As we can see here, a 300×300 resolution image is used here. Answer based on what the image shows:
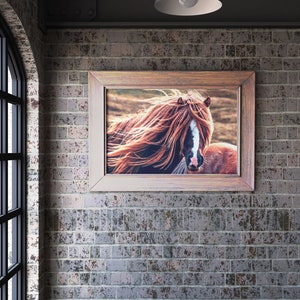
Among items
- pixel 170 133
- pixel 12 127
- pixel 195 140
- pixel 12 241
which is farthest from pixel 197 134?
pixel 12 241

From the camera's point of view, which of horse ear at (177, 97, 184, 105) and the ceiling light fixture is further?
horse ear at (177, 97, 184, 105)

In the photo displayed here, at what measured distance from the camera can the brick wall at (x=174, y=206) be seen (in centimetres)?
242

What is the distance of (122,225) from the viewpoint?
244 centimetres

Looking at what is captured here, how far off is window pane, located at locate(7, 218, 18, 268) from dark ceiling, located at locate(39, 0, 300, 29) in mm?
1211

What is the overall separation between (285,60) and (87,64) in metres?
1.24

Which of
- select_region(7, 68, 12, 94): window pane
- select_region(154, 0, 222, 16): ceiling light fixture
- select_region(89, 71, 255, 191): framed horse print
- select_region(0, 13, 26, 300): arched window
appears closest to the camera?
select_region(154, 0, 222, 16): ceiling light fixture

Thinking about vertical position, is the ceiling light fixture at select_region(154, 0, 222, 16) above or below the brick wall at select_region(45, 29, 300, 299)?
above

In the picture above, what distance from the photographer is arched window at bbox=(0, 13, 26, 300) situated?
6.68ft

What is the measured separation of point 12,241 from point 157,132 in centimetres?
106

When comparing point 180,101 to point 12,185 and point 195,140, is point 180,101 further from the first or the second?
point 12,185

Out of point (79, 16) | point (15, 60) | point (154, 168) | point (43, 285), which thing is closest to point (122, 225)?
point (154, 168)

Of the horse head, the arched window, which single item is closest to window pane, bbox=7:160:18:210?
the arched window

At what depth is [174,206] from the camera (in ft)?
7.97

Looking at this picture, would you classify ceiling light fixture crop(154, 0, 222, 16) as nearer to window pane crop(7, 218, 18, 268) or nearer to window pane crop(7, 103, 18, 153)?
window pane crop(7, 103, 18, 153)
